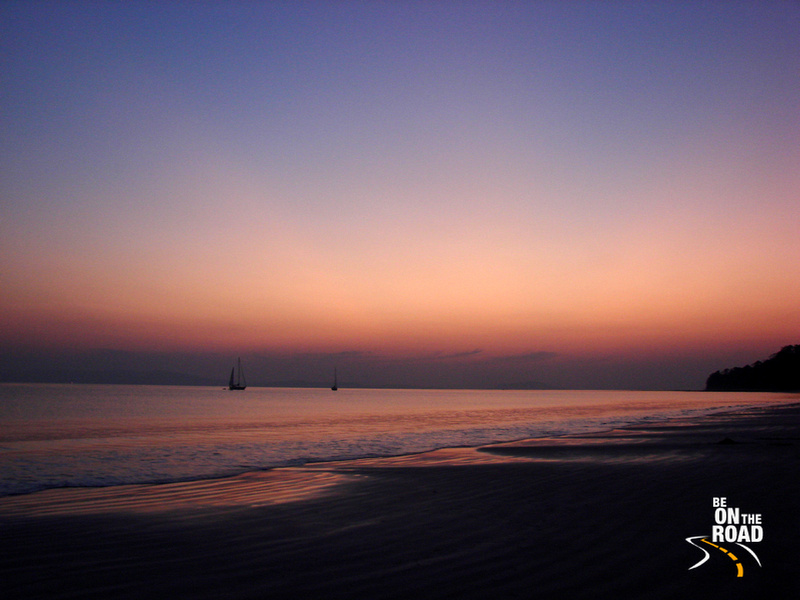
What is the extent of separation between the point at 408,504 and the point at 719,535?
498cm

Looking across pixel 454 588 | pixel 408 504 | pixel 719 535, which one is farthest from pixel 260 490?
pixel 719 535

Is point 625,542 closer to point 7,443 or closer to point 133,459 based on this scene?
point 133,459

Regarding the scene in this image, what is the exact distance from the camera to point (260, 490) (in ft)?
38.5

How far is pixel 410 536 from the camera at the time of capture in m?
7.50

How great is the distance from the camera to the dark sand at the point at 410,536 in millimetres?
5473

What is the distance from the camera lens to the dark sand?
547 cm

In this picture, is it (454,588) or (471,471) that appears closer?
(454,588)

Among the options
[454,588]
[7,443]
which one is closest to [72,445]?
[7,443]

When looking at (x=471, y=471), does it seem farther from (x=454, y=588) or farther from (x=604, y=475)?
(x=454, y=588)

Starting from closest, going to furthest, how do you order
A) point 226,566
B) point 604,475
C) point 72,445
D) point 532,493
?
point 226,566, point 532,493, point 604,475, point 72,445

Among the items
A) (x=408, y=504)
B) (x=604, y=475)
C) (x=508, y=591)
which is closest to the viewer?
(x=508, y=591)

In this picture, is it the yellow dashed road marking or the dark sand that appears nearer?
the dark sand

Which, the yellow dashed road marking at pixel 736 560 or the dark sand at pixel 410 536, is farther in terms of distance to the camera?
the yellow dashed road marking at pixel 736 560

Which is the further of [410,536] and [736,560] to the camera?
[410,536]
